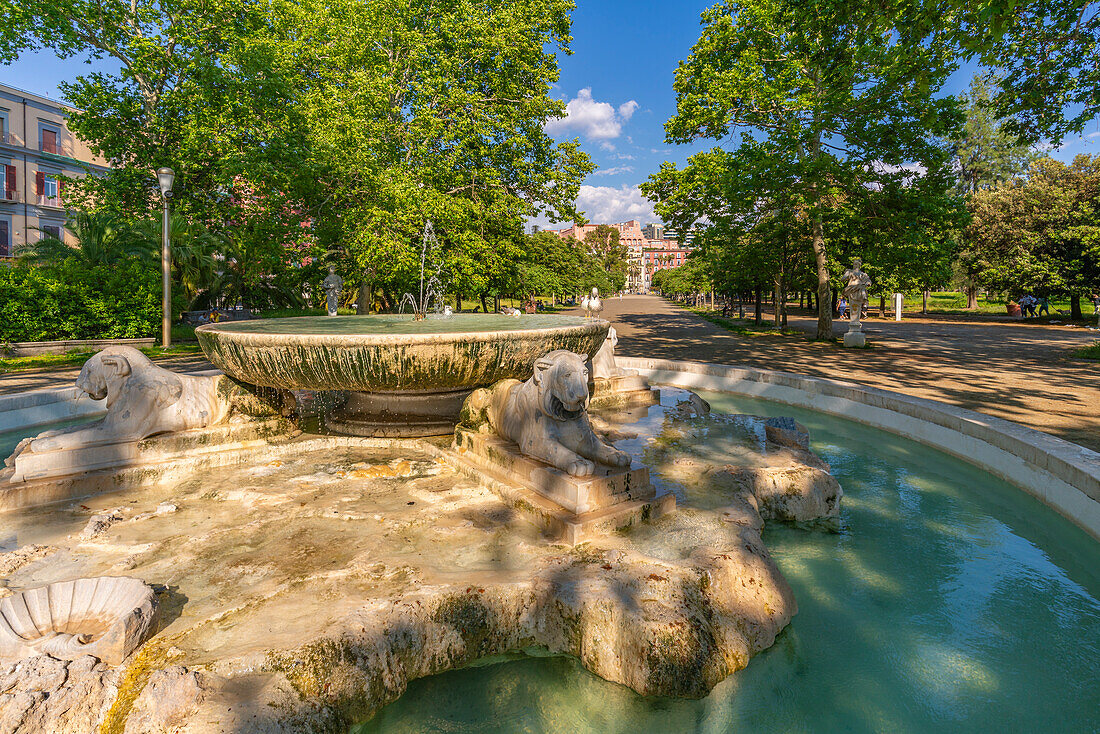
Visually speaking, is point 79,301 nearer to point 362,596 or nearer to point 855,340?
point 362,596

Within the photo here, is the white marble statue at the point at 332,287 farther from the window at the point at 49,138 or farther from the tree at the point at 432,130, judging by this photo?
the window at the point at 49,138

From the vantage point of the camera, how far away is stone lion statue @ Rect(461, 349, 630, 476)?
3609mm

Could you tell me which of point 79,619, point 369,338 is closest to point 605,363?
point 369,338

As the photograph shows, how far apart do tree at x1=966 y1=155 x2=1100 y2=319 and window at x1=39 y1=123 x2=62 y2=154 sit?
5835 cm

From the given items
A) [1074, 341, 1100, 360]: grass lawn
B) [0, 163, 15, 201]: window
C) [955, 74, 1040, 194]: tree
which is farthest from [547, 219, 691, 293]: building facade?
[1074, 341, 1100, 360]: grass lawn

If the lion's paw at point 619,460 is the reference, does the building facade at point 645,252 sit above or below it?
above

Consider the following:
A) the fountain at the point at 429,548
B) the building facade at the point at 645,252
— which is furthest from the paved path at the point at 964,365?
the building facade at the point at 645,252

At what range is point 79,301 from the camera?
1339 centimetres

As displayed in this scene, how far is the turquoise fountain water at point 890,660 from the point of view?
2295 millimetres

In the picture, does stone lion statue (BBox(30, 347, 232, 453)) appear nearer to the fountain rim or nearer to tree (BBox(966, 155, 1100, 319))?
the fountain rim

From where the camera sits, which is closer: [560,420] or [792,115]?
[560,420]

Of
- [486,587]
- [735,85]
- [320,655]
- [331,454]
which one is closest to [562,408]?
[486,587]

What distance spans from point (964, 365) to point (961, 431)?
8056 millimetres

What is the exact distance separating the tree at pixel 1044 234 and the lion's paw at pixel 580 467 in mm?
28903
